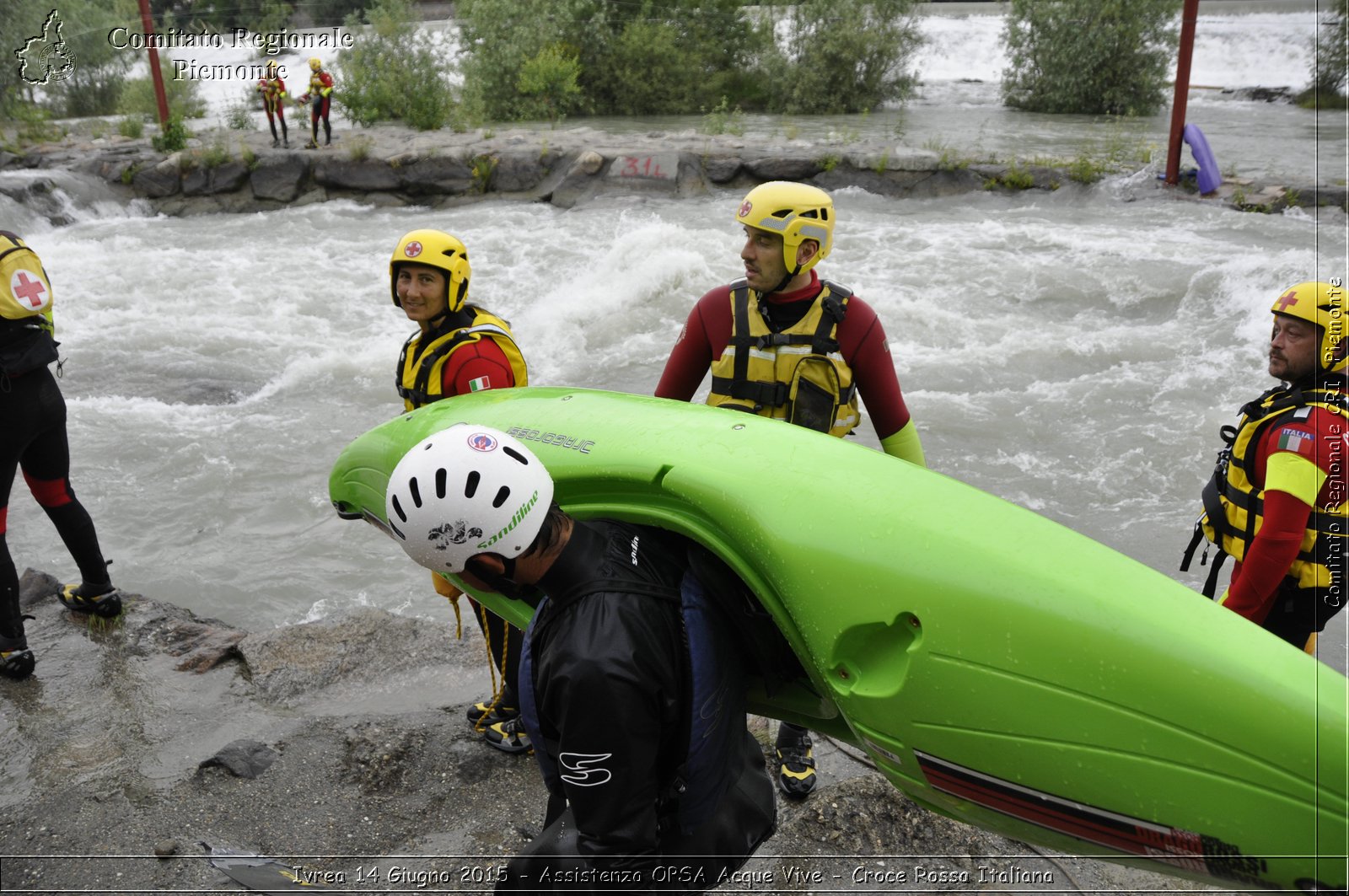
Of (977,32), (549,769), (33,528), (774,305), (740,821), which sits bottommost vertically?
(33,528)

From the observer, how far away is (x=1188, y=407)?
707cm

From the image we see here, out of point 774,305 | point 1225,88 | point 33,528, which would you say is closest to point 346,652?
point 774,305

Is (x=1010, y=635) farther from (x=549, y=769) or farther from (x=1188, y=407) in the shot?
(x=1188, y=407)

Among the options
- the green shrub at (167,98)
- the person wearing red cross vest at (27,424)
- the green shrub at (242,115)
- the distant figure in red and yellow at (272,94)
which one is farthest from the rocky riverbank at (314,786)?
the green shrub at (167,98)

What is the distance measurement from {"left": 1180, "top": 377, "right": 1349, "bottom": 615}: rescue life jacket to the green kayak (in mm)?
1088

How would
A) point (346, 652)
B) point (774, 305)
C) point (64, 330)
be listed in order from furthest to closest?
point (64, 330)
point (346, 652)
point (774, 305)

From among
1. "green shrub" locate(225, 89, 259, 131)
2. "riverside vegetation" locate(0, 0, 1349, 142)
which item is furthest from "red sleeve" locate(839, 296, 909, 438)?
"green shrub" locate(225, 89, 259, 131)

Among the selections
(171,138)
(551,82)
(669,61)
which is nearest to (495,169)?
(171,138)

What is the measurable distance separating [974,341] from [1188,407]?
5.98 ft

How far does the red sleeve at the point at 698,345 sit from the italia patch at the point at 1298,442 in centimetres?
148

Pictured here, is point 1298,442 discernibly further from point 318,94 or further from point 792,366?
point 318,94

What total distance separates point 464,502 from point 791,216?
145 cm

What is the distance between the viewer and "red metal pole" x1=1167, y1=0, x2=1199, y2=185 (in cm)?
1172

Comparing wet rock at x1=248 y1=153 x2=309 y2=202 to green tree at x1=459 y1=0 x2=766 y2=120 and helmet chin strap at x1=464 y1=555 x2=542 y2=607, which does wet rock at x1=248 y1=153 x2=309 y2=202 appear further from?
helmet chin strap at x1=464 y1=555 x2=542 y2=607
